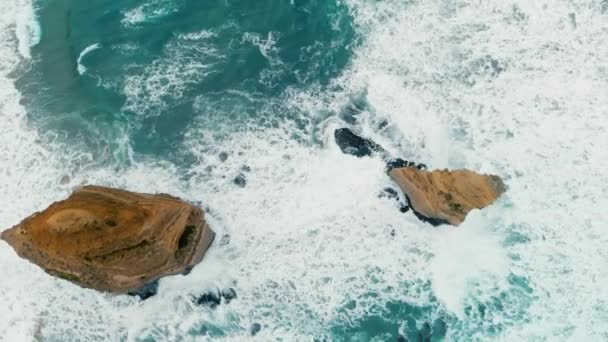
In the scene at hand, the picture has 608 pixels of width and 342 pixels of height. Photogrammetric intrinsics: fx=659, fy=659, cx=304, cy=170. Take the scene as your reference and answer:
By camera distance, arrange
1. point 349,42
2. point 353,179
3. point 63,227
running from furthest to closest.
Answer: point 349,42, point 353,179, point 63,227

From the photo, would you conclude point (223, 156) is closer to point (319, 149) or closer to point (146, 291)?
point (319, 149)

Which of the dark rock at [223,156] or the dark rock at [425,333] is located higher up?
the dark rock at [223,156]

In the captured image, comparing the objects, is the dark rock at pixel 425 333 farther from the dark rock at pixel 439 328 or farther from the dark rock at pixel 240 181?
the dark rock at pixel 240 181

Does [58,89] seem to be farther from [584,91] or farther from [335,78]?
[584,91]

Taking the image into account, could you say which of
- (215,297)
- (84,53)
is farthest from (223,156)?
(84,53)

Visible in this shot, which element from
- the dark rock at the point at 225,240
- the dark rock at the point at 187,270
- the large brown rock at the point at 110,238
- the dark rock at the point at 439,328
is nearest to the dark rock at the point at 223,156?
the dark rock at the point at 225,240

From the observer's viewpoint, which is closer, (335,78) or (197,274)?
(197,274)

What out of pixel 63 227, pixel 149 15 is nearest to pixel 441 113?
pixel 149 15
